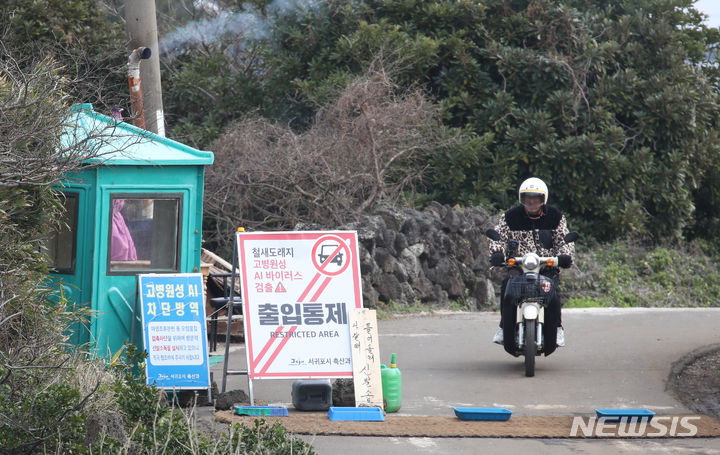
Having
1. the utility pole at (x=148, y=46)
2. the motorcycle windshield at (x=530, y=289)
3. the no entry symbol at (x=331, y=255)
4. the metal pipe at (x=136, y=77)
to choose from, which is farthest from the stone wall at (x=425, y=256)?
the no entry symbol at (x=331, y=255)

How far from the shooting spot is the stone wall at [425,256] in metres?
15.0

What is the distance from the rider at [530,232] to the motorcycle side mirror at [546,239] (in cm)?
3

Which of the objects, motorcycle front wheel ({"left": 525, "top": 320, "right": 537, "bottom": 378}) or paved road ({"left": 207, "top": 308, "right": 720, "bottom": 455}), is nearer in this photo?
paved road ({"left": 207, "top": 308, "right": 720, "bottom": 455})

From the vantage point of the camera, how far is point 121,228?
324 inches

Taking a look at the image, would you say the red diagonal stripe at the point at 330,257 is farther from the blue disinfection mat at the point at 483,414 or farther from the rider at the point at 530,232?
the rider at the point at 530,232

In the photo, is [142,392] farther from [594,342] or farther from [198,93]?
[198,93]

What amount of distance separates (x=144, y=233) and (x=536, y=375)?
4.06 m

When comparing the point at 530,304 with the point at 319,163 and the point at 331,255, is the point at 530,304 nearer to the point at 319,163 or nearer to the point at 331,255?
the point at 331,255

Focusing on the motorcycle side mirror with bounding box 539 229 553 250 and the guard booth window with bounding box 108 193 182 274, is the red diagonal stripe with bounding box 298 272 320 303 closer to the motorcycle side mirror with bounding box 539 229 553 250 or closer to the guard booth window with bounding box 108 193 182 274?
the guard booth window with bounding box 108 193 182 274

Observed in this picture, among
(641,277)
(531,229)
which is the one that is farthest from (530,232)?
(641,277)

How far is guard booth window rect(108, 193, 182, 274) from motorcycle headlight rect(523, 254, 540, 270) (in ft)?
11.1

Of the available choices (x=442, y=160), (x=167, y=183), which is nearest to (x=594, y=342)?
(x=167, y=183)

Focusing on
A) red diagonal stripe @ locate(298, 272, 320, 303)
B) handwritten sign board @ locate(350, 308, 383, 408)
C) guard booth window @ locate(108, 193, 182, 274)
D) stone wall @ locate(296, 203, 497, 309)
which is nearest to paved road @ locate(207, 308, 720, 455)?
handwritten sign board @ locate(350, 308, 383, 408)

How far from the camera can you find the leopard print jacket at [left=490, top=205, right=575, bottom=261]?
9.83 metres
